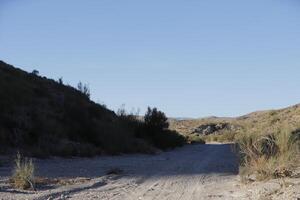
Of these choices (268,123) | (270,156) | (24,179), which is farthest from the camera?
(268,123)

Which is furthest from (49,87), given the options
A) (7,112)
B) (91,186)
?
(91,186)

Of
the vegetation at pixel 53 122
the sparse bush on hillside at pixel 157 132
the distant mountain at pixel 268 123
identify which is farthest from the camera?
the sparse bush on hillside at pixel 157 132

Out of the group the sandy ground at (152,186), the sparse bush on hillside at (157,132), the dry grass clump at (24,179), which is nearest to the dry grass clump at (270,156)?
the sandy ground at (152,186)

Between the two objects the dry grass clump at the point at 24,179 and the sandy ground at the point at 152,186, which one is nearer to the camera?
the sandy ground at the point at 152,186

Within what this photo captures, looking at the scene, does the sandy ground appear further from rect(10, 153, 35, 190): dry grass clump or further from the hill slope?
the hill slope

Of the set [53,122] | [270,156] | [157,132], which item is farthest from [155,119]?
[270,156]

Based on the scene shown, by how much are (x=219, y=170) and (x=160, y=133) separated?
27.6 m

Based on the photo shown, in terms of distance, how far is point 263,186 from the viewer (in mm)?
15648

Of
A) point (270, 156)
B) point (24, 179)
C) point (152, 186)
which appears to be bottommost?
point (152, 186)

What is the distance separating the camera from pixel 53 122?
1331 inches

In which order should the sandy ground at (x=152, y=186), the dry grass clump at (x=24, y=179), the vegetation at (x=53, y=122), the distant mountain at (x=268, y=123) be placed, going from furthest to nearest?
the vegetation at (x=53, y=122) → the distant mountain at (x=268, y=123) → the dry grass clump at (x=24, y=179) → the sandy ground at (x=152, y=186)

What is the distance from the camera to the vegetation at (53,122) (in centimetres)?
3031

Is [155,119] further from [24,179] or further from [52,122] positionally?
[24,179]

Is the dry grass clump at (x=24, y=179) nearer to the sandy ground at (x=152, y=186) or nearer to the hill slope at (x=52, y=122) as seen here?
the sandy ground at (x=152, y=186)
